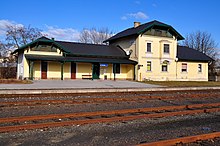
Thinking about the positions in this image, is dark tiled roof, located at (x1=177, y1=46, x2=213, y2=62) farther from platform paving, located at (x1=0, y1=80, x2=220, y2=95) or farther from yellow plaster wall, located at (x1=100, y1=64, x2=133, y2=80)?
platform paving, located at (x1=0, y1=80, x2=220, y2=95)

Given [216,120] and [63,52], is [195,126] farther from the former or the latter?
[63,52]

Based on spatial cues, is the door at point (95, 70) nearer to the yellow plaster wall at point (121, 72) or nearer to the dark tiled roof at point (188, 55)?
the yellow plaster wall at point (121, 72)

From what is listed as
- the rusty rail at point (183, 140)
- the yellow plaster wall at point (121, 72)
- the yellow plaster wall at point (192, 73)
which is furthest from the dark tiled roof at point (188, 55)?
the rusty rail at point (183, 140)

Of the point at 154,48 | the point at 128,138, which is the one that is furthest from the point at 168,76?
the point at 128,138

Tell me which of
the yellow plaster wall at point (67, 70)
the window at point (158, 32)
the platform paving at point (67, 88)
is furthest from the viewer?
the window at point (158, 32)

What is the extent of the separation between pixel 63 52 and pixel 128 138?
30285 millimetres

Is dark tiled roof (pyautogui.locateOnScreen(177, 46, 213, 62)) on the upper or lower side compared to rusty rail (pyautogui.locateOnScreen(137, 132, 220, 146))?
upper

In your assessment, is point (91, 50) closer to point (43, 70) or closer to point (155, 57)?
point (43, 70)

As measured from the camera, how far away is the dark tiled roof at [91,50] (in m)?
36.6

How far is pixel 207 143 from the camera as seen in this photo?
5.87 meters

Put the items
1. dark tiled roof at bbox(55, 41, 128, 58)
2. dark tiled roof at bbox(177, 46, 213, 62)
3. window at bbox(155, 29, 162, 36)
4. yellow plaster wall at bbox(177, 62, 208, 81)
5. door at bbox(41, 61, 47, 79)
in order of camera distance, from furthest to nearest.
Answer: dark tiled roof at bbox(177, 46, 213, 62) < yellow plaster wall at bbox(177, 62, 208, 81) < window at bbox(155, 29, 162, 36) < dark tiled roof at bbox(55, 41, 128, 58) < door at bbox(41, 61, 47, 79)

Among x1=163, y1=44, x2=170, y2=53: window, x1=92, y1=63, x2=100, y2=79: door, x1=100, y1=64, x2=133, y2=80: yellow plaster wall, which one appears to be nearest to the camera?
x1=92, y1=63, x2=100, y2=79: door

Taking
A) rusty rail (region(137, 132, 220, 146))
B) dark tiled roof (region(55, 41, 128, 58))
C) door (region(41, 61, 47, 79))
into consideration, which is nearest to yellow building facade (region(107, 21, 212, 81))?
dark tiled roof (region(55, 41, 128, 58))

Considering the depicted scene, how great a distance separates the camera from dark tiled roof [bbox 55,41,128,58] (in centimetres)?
3659
